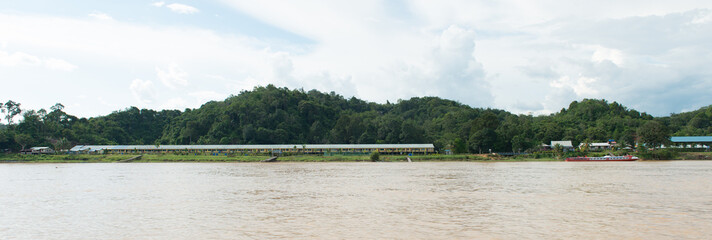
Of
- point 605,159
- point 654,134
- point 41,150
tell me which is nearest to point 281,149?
point 41,150

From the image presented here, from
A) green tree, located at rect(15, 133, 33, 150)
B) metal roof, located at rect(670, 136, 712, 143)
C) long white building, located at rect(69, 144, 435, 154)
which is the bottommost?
long white building, located at rect(69, 144, 435, 154)

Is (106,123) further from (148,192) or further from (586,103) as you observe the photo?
(586,103)

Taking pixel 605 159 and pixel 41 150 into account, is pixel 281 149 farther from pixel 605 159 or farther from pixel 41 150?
pixel 605 159

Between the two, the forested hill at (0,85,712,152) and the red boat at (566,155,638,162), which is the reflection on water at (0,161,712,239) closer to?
the red boat at (566,155,638,162)

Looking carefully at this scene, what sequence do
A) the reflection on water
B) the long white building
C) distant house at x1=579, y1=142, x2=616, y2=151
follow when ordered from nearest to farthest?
the reflection on water < the long white building < distant house at x1=579, y1=142, x2=616, y2=151

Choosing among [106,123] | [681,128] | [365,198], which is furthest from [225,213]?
[681,128]

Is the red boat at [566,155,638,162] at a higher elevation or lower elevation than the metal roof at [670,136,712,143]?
lower

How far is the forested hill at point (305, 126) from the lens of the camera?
73.9m

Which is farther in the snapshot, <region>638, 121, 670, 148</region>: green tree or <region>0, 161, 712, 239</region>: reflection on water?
<region>638, 121, 670, 148</region>: green tree

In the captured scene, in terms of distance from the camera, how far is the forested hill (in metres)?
73.9

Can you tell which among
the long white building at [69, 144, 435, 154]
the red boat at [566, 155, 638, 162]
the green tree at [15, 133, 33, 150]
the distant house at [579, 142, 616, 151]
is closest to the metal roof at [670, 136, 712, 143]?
the distant house at [579, 142, 616, 151]

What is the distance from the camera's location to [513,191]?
76.7 feet

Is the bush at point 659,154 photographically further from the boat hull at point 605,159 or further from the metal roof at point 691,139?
the metal roof at point 691,139

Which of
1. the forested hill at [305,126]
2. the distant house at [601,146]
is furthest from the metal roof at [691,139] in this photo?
the distant house at [601,146]
